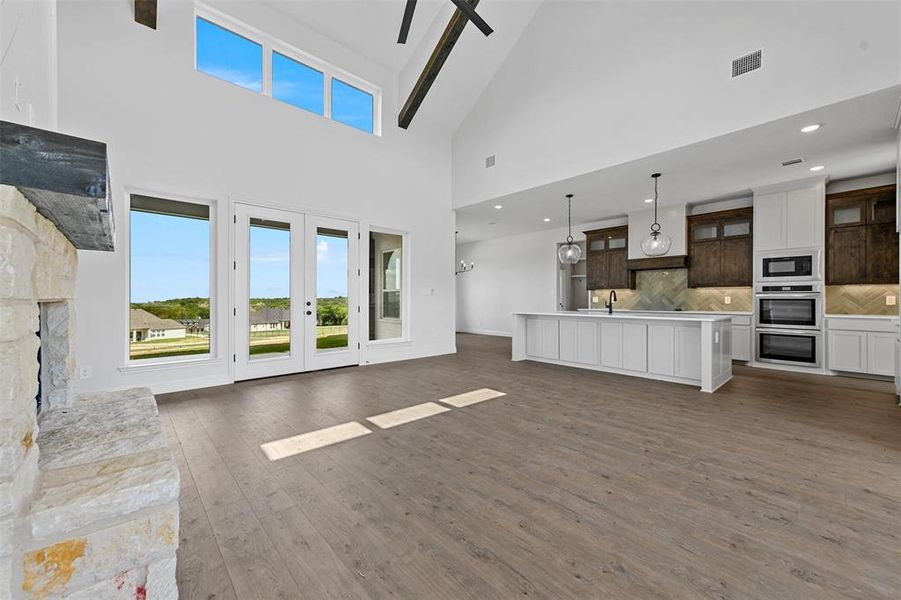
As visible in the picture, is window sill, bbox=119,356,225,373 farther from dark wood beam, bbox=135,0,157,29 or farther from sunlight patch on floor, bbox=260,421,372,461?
dark wood beam, bbox=135,0,157,29

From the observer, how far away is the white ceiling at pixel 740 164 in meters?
3.83

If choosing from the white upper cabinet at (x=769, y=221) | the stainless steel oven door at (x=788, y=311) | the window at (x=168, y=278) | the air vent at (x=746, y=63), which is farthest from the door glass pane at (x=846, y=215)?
the window at (x=168, y=278)

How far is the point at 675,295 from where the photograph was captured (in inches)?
299

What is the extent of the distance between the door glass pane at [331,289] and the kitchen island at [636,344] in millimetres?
2991

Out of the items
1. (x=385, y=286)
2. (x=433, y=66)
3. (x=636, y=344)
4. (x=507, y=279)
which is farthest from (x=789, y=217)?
(x=385, y=286)

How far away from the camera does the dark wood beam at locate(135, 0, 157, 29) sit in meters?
4.07

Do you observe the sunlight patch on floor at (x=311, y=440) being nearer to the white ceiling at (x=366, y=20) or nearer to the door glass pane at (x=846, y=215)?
the white ceiling at (x=366, y=20)

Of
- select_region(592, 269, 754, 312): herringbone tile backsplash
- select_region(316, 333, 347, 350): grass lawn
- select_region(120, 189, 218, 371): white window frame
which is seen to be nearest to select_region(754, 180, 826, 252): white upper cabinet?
select_region(592, 269, 754, 312): herringbone tile backsplash

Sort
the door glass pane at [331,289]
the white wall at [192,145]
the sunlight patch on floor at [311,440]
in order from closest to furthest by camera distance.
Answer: the sunlight patch on floor at [311,440] → the white wall at [192,145] → the door glass pane at [331,289]

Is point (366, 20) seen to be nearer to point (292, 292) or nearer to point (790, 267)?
point (292, 292)

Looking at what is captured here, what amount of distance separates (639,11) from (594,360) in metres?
4.75

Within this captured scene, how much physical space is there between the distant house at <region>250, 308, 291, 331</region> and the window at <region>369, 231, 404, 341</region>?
1.46m

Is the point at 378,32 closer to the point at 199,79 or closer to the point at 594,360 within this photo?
the point at 199,79

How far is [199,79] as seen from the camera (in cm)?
465
